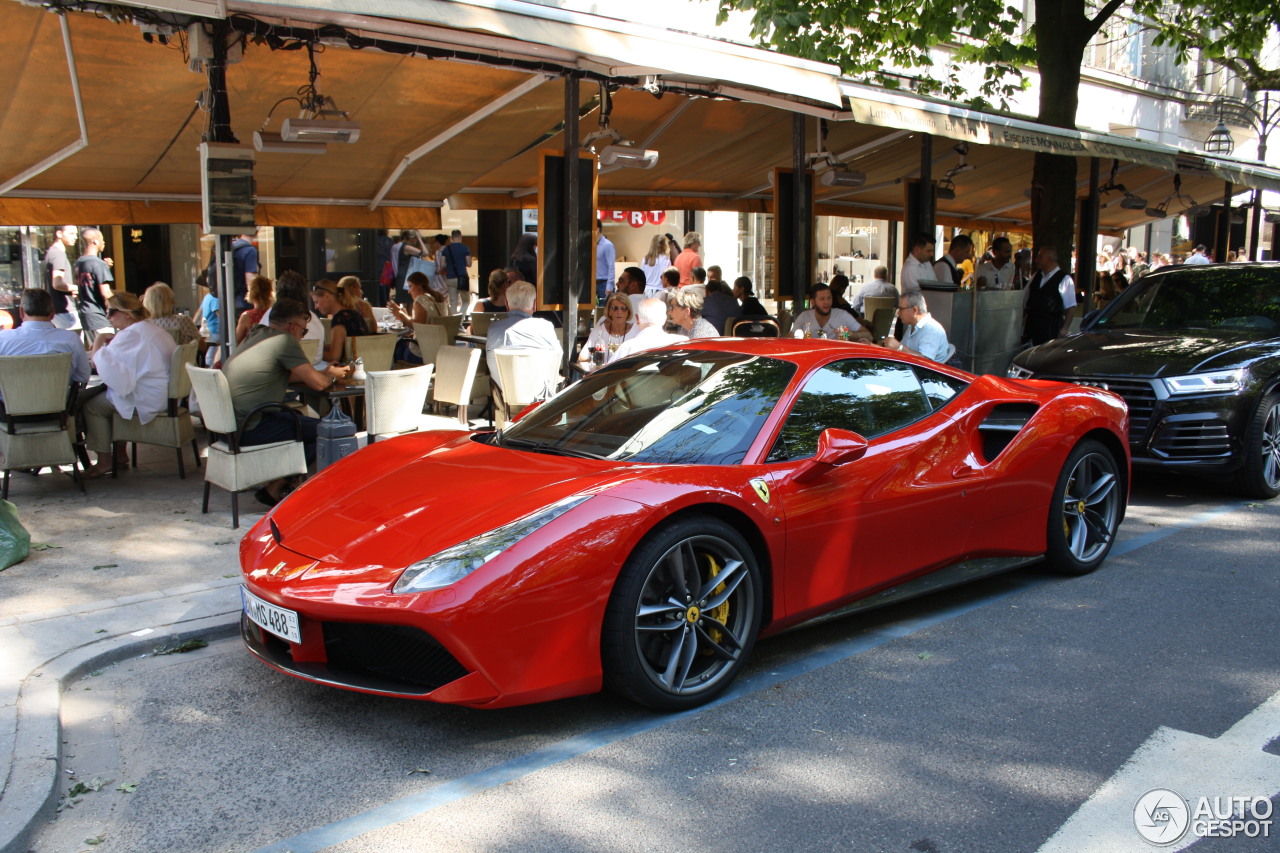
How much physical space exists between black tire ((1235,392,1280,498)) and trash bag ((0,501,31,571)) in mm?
7811

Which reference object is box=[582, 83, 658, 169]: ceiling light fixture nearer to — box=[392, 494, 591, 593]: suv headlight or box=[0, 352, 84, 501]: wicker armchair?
box=[0, 352, 84, 501]: wicker armchair

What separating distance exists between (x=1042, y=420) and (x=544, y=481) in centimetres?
283

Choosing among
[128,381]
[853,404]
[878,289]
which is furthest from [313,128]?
[878,289]

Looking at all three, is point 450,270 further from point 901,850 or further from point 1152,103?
point 1152,103

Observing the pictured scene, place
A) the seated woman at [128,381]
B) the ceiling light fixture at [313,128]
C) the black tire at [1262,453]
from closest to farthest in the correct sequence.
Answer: the black tire at [1262,453] → the seated woman at [128,381] → the ceiling light fixture at [313,128]

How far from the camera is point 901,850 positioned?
3.13 metres

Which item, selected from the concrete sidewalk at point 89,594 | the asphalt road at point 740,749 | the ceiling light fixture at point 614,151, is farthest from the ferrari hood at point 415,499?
the ceiling light fixture at point 614,151

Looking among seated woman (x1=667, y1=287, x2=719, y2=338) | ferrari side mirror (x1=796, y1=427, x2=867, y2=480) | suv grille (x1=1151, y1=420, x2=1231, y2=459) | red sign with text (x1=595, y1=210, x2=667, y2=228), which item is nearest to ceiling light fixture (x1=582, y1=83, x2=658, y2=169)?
seated woman (x1=667, y1=287, x2=719, y2=338)

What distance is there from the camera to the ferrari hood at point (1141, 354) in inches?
299

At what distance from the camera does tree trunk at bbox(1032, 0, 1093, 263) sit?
13703 millimetres

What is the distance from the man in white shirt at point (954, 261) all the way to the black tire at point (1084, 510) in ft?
24.3

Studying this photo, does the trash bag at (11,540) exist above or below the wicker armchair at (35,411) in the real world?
below

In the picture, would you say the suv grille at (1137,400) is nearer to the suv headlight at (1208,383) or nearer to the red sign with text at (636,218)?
the suv headlight at (1208,383)

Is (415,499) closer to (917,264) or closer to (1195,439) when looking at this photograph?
(1195,439)
